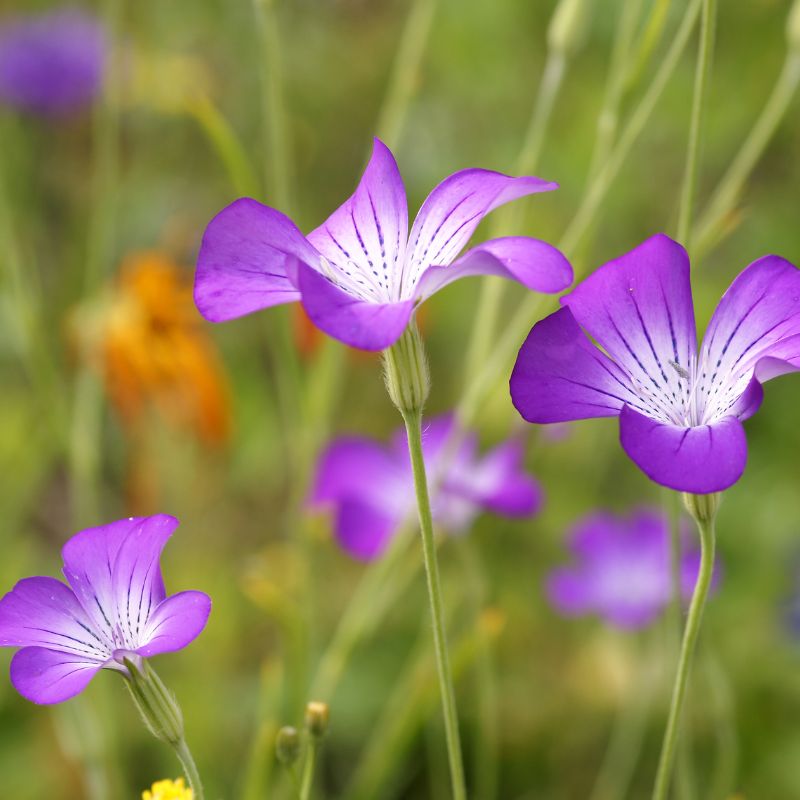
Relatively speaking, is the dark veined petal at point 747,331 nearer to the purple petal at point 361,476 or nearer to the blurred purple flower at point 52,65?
the purple petal at point 361,476

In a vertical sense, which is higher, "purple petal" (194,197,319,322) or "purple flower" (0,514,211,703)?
"purple petal" (194,197,319,322)

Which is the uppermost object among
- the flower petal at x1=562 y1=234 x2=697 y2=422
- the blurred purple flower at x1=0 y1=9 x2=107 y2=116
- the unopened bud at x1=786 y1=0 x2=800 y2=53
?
the blurred purple flower at x1=0 y1=9 x2=107 y2=116

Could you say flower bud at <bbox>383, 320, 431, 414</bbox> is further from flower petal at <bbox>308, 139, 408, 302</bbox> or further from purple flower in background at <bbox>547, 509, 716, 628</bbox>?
purple flower in background at <bbox>547, 509, 716, 628</bbox>

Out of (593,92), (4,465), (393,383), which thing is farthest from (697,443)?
(593,92)

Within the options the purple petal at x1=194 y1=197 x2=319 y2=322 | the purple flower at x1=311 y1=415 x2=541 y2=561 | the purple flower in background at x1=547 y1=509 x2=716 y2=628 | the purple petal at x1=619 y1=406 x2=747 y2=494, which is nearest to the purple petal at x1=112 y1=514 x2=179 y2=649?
the purple petal at x1=194 y1=197 x2=319 y2=322

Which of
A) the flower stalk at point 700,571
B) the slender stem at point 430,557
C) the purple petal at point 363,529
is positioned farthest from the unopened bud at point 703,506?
the purple petal at point 363,529

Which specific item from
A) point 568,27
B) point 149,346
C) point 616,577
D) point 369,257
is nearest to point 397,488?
point 616,577

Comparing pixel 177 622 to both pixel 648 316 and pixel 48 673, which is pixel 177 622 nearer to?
pixel 48 673
